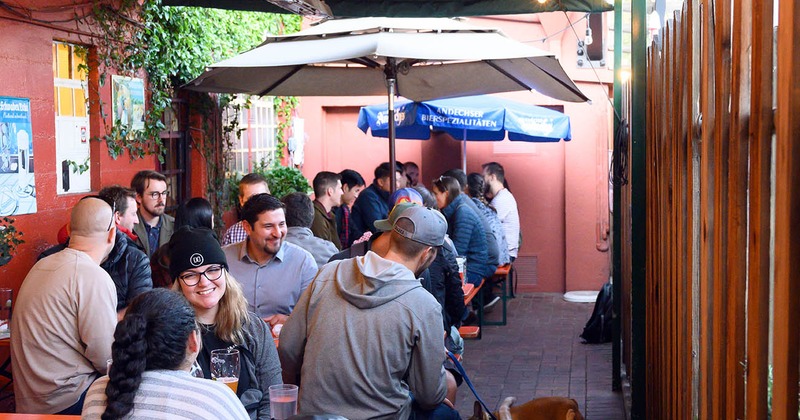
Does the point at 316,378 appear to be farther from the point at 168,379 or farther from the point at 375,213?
the point at 375,213

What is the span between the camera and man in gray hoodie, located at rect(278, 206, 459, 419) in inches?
167

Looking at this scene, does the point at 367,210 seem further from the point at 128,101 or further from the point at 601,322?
the point at 128,101

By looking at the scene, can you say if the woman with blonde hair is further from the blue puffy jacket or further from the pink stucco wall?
the pink stucco wall

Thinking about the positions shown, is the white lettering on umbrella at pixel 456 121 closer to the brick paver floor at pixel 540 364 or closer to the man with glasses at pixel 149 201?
the brick paver floor at pixel 540 364

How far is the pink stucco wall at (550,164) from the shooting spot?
14.0 m

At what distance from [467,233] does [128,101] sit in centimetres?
348

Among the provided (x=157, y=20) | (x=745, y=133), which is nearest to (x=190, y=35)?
(x=157, y=20)

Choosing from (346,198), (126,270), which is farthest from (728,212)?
(346,198)

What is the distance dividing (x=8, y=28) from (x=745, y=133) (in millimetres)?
5766

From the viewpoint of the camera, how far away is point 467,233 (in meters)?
10.3

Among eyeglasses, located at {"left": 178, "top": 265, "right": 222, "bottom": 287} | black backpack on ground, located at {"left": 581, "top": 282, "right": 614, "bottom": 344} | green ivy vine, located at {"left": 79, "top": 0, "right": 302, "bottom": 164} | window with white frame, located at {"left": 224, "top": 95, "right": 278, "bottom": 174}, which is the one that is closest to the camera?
eyeglasses, located at {"left": 178, "top": 265, "right": 222, "bottom": 287}

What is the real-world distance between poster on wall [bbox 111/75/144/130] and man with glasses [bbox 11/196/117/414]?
155 inches

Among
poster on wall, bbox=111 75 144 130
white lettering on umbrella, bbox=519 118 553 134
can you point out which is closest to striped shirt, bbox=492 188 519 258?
white lettering on umbrella, bbox=519 118 553 134

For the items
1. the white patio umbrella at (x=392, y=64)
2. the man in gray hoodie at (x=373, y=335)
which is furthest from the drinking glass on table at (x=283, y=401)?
the white patio umbrella at (x=392, y=64)
